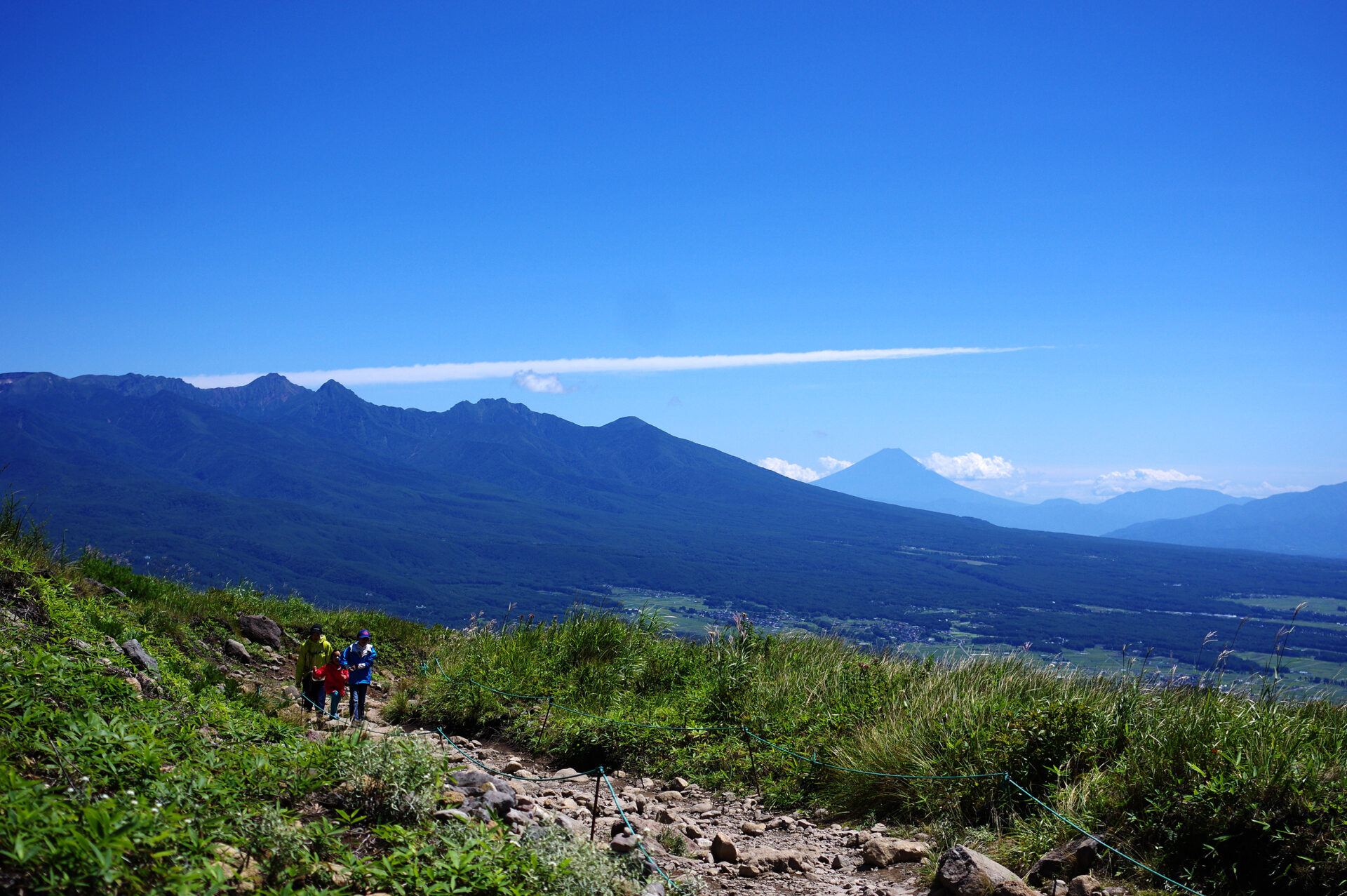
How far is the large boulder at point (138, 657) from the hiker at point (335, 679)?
2616mm

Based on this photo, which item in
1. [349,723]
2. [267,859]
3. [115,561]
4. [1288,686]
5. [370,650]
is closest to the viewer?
Answer: [267,859]

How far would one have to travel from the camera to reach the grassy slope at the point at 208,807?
3086 mm

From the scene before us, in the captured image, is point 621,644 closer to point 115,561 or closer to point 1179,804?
point 1179,804

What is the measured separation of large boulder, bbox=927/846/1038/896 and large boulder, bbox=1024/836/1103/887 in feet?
1.72

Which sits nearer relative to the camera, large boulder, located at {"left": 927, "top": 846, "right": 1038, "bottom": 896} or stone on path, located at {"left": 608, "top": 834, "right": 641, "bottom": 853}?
large boulder, located at {"left": 927, "top": 846, "right": 1038, "bottom": 896}

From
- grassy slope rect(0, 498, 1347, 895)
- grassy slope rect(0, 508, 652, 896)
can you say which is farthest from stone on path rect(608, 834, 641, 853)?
grassy slope rect(0, 498, 1347, 895)

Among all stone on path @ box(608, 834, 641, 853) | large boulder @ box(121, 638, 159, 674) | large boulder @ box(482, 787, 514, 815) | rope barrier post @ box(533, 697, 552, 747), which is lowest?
rope barrier post @ box(533, 697, 552, 747)

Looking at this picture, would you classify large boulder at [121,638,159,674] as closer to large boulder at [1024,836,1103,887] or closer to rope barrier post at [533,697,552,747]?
rope barrier post at [533,697,552,747]

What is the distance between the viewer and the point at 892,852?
5863 mm

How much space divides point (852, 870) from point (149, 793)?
185 inches

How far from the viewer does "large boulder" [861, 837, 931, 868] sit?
18.9 feet

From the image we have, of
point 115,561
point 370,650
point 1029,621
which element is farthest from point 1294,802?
point 1029,621

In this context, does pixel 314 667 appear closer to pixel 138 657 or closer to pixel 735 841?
pixel 138 657

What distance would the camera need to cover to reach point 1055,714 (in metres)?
6.63
